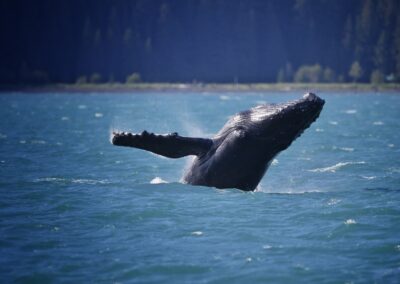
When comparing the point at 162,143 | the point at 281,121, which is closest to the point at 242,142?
the point at 281,121

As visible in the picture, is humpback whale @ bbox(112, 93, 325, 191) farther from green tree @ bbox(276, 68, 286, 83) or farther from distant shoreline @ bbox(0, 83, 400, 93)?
green tree @ bbox(276, 68, 286, 83)

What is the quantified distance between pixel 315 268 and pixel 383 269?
107 centimetres

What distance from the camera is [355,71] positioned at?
18538 centimetres

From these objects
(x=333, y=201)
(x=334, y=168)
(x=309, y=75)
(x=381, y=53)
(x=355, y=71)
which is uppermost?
(x=381, y=53)

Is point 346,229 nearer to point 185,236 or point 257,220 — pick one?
point 257,220

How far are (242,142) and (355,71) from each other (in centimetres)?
17364

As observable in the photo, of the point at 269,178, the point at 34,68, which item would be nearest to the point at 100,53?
the point at 34,68

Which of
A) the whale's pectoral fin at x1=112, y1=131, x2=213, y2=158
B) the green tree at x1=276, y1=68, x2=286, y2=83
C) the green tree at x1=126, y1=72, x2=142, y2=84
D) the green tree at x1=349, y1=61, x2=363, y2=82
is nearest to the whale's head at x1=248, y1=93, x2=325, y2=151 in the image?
the whale's pectoral fin at x1=112, y1=131, x2=213, y2=158

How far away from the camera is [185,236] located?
46.5ft

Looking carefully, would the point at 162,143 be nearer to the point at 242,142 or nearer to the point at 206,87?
the point at 242,142

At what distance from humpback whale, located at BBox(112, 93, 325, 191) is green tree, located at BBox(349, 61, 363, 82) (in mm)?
172473

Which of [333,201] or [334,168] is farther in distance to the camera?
[334,168]

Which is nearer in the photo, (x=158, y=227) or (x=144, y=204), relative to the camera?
(x=158, y=227)

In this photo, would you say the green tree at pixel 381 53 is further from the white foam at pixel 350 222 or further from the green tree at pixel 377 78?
the white foam at pixel 350 222
